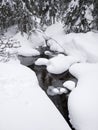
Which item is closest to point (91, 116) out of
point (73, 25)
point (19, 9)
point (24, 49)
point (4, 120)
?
point (4, 120)

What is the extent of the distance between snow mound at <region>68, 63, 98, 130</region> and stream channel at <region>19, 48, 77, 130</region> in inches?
13.3

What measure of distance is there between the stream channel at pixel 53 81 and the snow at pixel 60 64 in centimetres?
19

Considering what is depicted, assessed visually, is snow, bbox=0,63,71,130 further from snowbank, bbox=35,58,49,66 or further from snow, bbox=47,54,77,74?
snowbank, bbox=35,58,49,66

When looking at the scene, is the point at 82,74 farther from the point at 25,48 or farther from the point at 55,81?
the point at 25,48

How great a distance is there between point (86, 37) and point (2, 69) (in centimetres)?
493

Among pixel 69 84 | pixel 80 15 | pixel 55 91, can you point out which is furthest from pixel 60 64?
pixel 80 15

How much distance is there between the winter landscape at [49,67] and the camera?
17.2 ft

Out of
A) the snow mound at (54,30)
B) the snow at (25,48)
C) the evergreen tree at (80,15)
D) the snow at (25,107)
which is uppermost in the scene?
the evergreen tree at (80,15)

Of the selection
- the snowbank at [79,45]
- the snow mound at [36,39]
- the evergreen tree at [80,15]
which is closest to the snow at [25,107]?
the snowbank at [79,45]

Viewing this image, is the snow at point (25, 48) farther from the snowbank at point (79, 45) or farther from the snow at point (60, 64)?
the snow at point (60, 64)

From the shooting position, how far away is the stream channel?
20.9 ft

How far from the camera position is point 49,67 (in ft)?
28.4

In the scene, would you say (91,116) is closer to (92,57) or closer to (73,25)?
(92,57)

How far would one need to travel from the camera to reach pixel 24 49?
10156 millimetres
